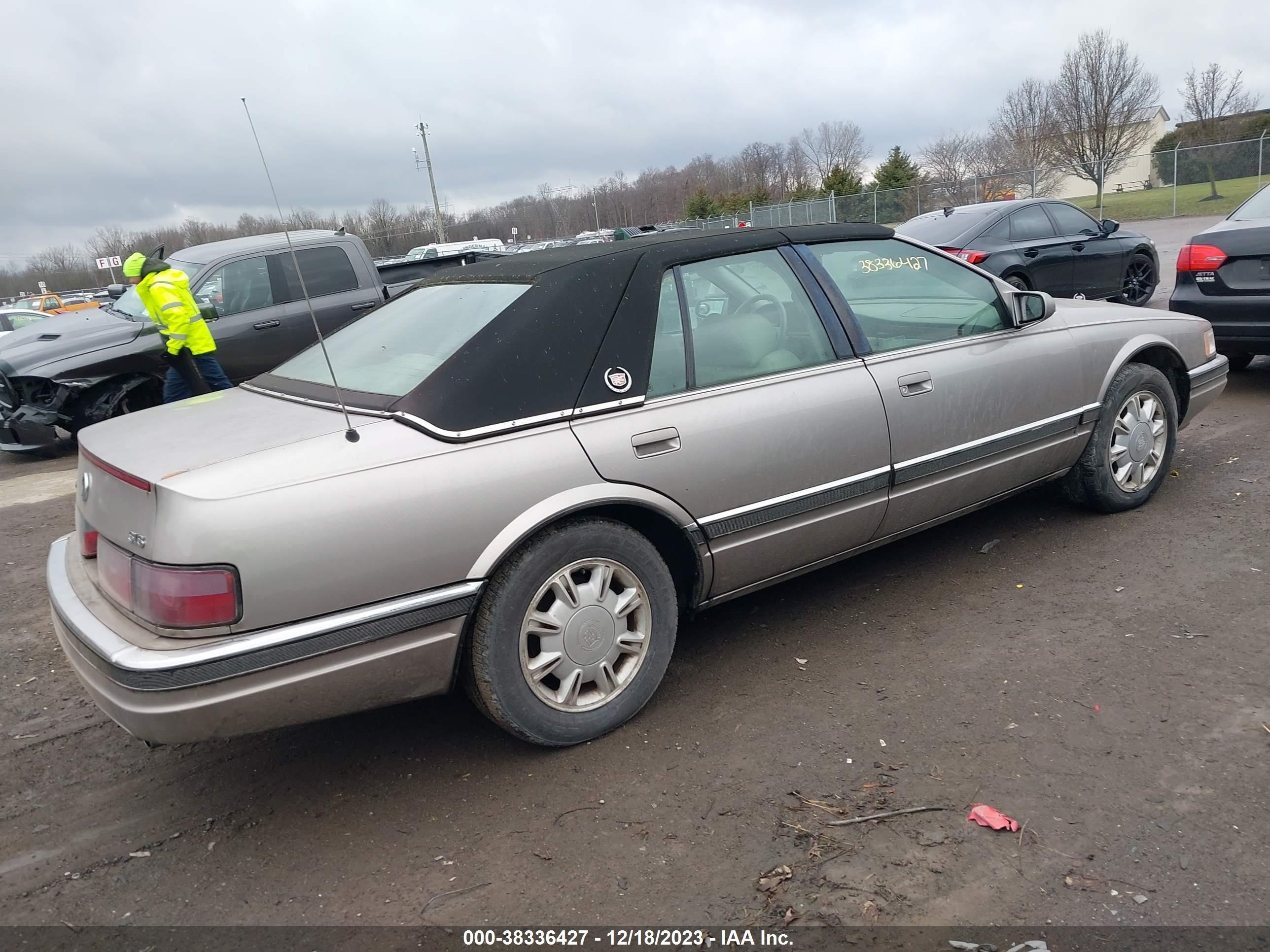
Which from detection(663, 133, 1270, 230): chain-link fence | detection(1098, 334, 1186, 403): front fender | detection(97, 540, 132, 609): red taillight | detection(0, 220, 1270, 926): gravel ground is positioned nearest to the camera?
detection(0, 220, 1270, 926): gravel ground

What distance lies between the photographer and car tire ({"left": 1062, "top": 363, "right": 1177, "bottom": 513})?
4.68m

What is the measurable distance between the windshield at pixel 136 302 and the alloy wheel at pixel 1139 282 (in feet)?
33.3

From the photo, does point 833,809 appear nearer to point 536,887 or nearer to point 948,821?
point 948,821

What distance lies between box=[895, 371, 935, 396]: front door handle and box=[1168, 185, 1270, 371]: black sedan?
4212mm

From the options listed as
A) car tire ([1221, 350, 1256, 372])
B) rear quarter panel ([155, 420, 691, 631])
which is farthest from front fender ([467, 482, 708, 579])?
car tire ([1221, 350, 1256, 372])

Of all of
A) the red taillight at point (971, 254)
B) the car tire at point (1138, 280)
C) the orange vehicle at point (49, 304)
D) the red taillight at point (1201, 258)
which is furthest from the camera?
the orange vehicle at point (49, 304)

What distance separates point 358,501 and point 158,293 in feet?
20.2

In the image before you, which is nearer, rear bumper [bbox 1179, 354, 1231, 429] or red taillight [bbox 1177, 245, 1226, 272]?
rear bumper [bbox 1179, 354, 1231, 429]

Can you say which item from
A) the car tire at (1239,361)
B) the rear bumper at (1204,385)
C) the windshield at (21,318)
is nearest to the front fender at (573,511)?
the rear bumper at (1204,385)

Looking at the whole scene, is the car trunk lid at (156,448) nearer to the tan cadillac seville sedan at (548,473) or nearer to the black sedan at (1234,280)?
the tan cadillac seville sedan at (548,473)

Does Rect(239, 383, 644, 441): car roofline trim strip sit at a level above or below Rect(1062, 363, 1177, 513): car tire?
above

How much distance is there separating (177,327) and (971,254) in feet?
25.3

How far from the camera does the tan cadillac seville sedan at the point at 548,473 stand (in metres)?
2.58

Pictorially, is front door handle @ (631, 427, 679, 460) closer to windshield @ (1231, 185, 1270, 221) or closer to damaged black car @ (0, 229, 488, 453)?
damaged black car @ (0, 229, 488, 453)
